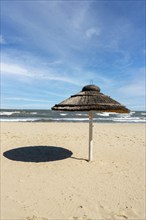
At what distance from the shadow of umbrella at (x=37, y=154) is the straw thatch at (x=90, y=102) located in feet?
6.30

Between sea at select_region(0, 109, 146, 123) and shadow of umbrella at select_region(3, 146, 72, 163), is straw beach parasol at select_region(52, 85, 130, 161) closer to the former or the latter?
shadow of umbrella at select_region(3, 146, 72, 163)

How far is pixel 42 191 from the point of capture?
19.1ft

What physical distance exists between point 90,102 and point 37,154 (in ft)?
10.2

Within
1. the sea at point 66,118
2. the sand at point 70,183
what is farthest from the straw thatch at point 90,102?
the sea at point 66,118

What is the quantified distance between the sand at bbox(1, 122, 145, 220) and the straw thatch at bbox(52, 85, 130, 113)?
1.86 meters

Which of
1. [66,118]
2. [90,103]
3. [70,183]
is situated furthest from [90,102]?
[66,118]

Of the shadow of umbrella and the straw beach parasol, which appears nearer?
the straw beach parasol

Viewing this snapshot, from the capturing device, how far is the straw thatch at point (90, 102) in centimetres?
704

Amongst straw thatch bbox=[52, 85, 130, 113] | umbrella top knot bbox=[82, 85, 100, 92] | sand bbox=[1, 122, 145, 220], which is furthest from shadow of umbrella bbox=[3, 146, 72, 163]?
umbrella top knot bbox=[82, 85, 100, 92]

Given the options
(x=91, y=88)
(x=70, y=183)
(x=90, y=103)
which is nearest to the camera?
(x=70, y=183)

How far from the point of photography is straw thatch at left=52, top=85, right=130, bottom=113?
23.1 ft

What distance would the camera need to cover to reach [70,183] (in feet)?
20.7

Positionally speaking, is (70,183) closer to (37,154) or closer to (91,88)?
(37,154)

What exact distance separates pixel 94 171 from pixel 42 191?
6.40 feet
